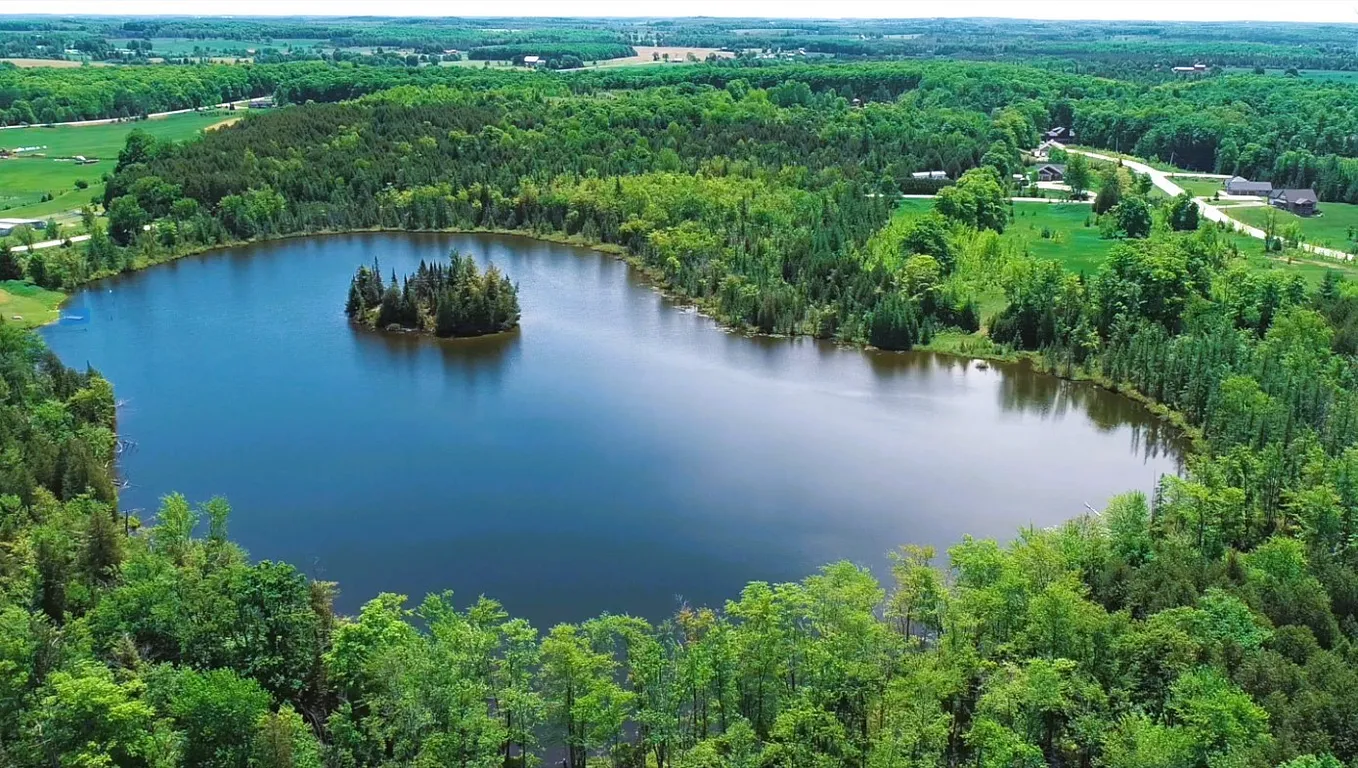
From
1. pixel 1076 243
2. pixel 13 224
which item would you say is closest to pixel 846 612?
pixel 1076 243

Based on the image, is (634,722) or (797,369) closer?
(634,722)

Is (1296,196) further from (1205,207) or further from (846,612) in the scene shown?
(846,612)

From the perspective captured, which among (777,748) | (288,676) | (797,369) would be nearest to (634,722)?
(777,748)

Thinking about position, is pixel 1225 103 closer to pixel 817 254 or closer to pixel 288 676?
pixel 817 254

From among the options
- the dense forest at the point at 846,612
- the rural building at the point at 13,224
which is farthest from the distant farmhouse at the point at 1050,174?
the rural building at the point at 13,224

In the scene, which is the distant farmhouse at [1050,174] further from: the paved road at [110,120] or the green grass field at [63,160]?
the paved road at [110,120]

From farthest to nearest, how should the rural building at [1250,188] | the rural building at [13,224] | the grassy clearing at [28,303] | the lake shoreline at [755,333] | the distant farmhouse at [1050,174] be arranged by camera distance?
1. the distant farmhouse at [1050,174]
2. the rural building at [1250,188]
3. the rural building at [13,224]
4. the grassy clearing at [28,303]
5. the lake shoreline at [755,333]
